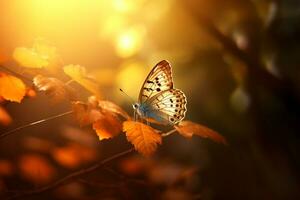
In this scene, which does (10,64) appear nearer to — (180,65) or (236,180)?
(180,65)

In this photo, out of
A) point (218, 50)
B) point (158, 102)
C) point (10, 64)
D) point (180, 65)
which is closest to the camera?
point (158, 102)

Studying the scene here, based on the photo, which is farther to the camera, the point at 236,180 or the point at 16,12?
the point at 236,180

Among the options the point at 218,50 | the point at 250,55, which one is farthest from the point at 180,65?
the point at 250,55

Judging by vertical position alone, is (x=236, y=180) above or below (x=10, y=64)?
below

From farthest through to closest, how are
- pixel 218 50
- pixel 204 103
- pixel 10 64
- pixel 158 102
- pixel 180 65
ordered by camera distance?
pixel 204 103, pixel 180 65, pixel 218 50, pixel 10 64, pixel 158 102

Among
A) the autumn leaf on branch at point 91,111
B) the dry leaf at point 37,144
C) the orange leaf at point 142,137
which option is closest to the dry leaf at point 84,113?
the autumn leaf on branch at point 91,111

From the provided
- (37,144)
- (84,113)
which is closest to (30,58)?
(84,113)

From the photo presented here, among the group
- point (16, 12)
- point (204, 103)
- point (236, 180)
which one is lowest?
point (236, 180)
